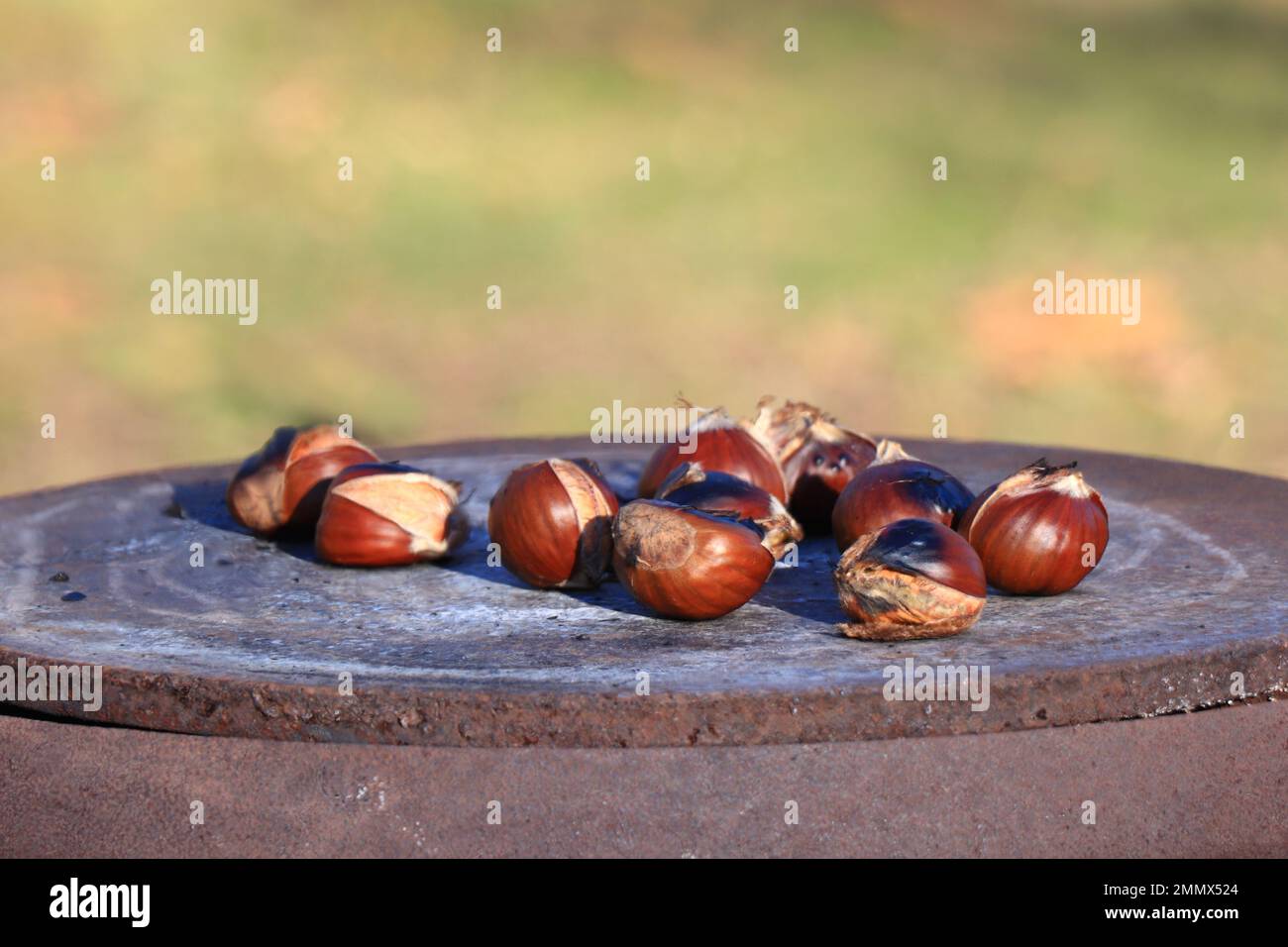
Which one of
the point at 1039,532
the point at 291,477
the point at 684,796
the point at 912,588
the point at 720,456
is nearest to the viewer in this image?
the point at 684,796

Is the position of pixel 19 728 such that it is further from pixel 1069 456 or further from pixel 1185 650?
pixel 1069 456

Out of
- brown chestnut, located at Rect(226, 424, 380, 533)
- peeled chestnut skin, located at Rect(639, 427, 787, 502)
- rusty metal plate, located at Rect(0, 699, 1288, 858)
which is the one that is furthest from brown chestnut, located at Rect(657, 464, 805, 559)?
brown chestnut, located at Rect(226, 424, 380, 533)

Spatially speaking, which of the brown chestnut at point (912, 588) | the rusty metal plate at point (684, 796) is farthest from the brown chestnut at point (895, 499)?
the rusty metal plate at point (684, 796)

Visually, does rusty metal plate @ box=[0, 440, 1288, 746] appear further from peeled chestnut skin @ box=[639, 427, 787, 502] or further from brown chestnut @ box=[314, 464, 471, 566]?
peeled chestnut skin @ box=[639, 427, 787, 502]

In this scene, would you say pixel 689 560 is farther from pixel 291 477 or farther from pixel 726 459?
pixel 291 477

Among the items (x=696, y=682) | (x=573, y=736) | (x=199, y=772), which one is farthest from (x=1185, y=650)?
(x=199, y=772)

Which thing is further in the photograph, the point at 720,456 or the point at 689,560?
the point at 720,456

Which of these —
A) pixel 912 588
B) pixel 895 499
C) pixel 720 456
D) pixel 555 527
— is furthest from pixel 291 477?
pixel 912 588

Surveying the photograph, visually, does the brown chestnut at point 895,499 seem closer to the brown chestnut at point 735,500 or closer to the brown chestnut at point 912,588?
the brown chestnut at point 735,500
